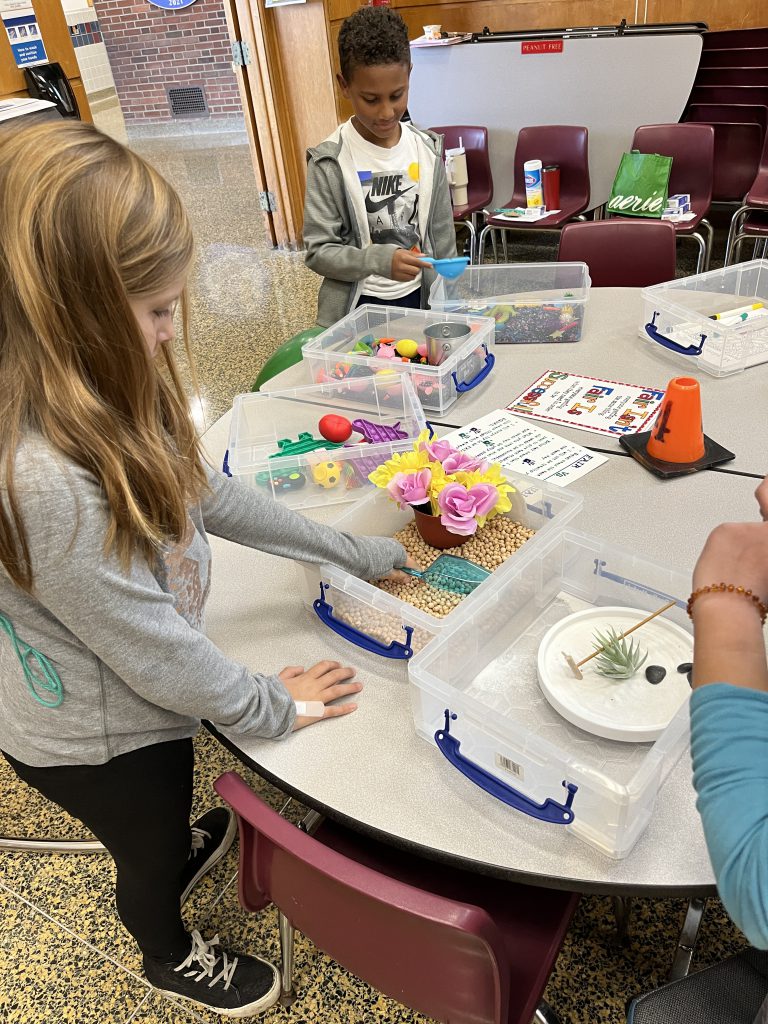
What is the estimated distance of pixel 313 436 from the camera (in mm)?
1645

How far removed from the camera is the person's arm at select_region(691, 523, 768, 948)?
0.60 metres

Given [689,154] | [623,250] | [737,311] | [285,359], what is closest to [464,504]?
[737,311]

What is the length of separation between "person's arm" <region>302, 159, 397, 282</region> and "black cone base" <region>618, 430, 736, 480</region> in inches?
35.9

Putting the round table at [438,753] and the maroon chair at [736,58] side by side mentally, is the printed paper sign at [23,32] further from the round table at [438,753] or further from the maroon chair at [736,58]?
the maroon chair at [736,58]

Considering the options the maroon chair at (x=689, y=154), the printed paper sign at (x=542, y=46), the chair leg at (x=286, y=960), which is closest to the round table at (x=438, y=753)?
the chair leg at (x=286, y=960)

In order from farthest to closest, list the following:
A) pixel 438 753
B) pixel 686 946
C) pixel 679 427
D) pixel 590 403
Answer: pixel 590 403, pixel 679 427, pixel 686 946, pixel 438 753

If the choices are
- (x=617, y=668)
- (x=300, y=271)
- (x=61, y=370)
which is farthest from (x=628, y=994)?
(x=300, y=271)

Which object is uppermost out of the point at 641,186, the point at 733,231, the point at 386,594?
the point at 386,594

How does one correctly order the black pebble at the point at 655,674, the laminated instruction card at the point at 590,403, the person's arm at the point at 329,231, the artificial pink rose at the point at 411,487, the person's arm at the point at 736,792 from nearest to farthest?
the person's arm at the point at 736,792
the black pebble at the point at 655,674
the artificial pink rose at the point at 411,487
the laminated instruction card at the point at 590,403
the person's arm at the point at 329,231

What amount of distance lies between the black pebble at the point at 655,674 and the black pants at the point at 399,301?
1.56 m

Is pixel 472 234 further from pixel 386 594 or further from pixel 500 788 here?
pixel 500 788

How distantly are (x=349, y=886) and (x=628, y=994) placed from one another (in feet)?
2.85

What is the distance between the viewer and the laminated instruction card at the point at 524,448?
149cm

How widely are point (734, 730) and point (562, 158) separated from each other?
13.3ft
